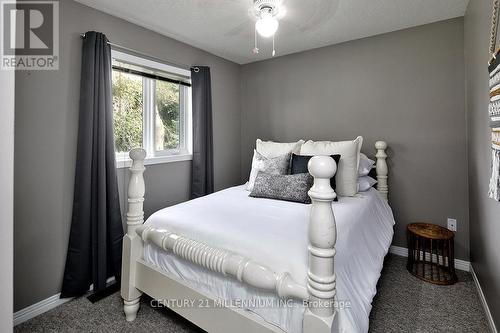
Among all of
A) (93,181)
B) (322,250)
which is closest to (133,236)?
(93,181)

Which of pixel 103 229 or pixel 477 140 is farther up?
pixel 477 140

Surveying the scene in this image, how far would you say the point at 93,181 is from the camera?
1988mm

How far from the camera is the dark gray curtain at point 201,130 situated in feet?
9.23

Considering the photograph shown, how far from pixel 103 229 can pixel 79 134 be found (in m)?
0.76

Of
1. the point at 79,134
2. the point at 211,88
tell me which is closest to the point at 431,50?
the point at 211,88

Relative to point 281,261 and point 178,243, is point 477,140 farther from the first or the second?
point 178,243

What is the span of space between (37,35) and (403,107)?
3110 millimetres

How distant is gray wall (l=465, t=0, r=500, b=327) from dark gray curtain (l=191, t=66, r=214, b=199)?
7.72 ft

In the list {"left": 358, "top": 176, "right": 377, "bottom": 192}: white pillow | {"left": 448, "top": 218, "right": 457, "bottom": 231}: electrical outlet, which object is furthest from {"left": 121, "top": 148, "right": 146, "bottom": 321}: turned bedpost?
{"left": 448, "top": 218, "right": 457, "bottom": 231}: electrical outlet

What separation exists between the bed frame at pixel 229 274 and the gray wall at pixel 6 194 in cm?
76

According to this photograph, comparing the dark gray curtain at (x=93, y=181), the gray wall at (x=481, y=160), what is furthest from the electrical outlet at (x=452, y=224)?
the dark gray curtain at (x=93, y=181)

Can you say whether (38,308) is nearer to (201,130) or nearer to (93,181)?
(93,181)

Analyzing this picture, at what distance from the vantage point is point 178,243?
141 centimetres

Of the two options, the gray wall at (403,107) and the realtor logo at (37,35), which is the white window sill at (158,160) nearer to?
the realtor logo at (37,35)
